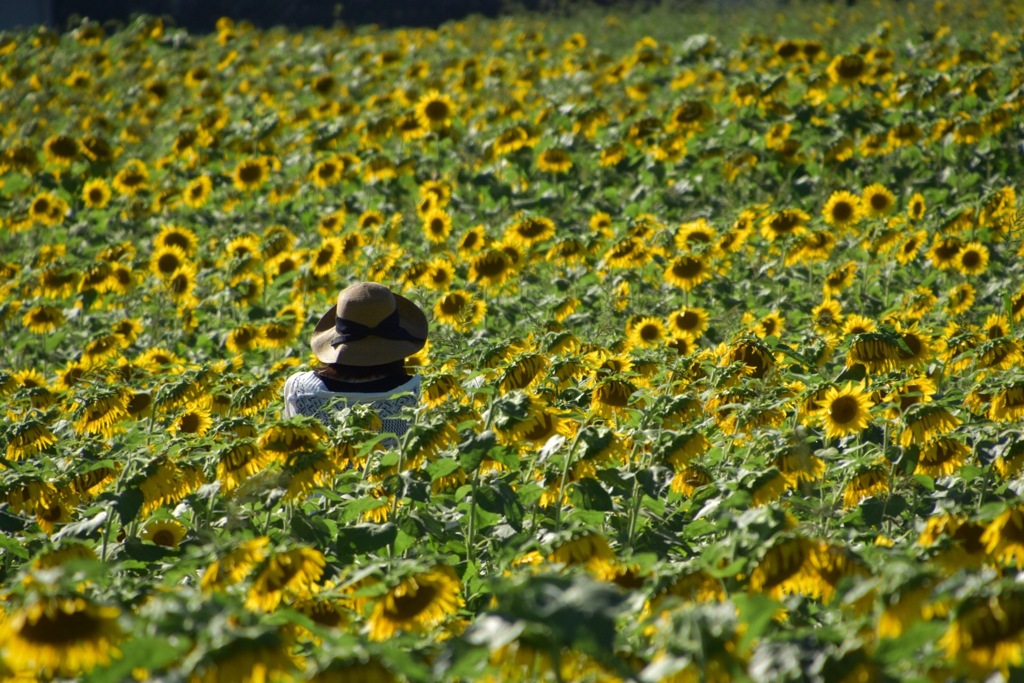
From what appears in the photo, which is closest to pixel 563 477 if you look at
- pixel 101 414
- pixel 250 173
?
pixel 101 414

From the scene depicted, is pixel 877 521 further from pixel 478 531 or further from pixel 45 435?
pixel 45 435

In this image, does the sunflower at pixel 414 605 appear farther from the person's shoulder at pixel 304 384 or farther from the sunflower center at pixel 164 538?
the person's shoulder at pixel 304 384

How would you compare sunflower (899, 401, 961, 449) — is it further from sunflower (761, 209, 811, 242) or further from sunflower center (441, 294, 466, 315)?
sunflower (761, 209, 811, 242)

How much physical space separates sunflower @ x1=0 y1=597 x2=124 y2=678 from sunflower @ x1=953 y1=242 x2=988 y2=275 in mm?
4760

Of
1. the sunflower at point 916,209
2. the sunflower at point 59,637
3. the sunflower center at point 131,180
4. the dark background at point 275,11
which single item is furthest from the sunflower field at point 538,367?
the dark background at point 275,11

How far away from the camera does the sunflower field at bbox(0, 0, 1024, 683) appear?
1.94 metres

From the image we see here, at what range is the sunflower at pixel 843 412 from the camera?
3697 mm

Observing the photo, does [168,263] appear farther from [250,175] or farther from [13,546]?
[13,546]

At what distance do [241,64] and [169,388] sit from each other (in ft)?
31.6

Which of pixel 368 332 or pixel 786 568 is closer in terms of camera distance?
pixel 786 568

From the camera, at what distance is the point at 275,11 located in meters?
20.7

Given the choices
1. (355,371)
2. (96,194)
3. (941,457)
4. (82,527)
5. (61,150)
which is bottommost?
(96,194)

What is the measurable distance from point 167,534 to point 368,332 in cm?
131

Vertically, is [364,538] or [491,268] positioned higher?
[364,538]
